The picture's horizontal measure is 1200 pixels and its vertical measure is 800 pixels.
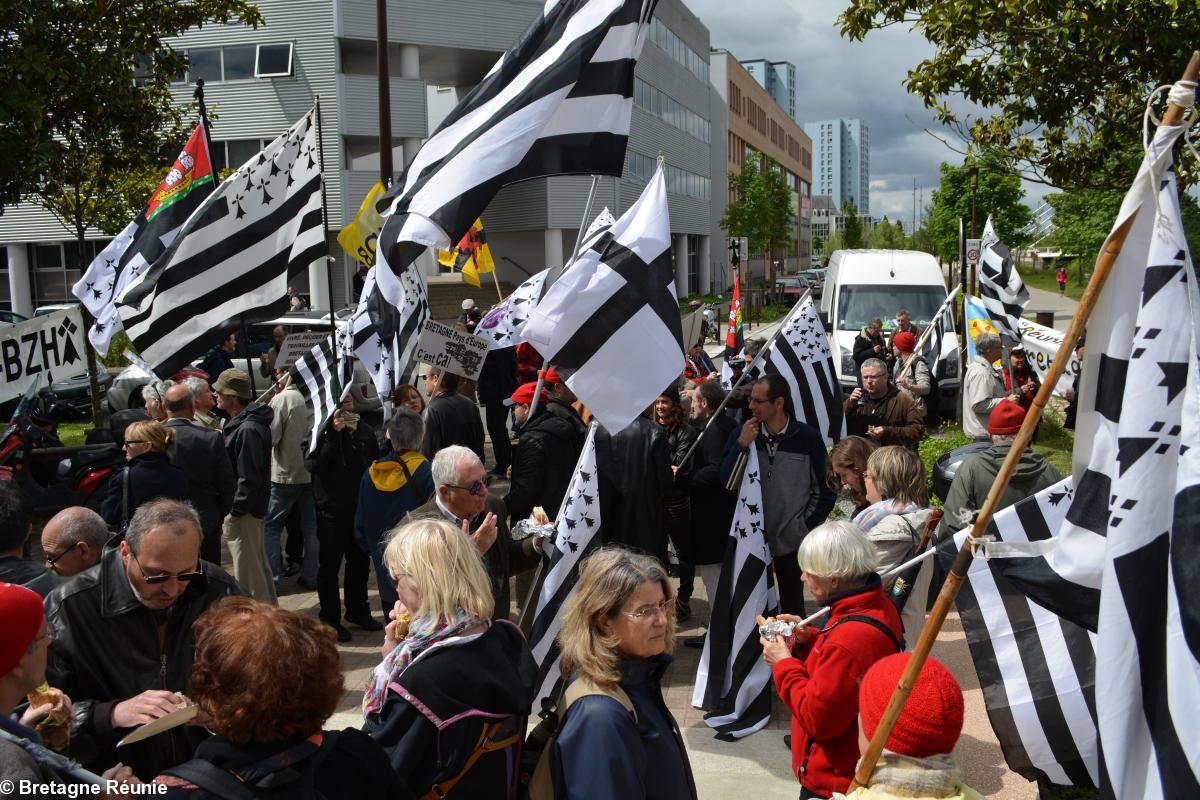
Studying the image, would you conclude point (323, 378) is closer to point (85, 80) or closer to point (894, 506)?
point (894, 506)

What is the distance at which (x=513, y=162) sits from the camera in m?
5.34

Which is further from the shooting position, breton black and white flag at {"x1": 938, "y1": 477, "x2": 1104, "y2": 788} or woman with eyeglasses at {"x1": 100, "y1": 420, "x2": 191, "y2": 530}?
woman with eyeglasses at {"x1": 100, "y1": 420, "x2": 191, "y2": 530}

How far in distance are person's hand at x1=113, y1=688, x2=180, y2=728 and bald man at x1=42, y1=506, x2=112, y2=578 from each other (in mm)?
1374

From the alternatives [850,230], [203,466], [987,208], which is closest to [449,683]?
[203,466]

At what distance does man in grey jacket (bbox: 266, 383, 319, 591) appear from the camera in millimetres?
7809

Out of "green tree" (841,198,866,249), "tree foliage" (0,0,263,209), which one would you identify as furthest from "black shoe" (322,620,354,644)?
"green tree" (841,198,866,249)

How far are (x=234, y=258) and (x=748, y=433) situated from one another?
3796 millimetres

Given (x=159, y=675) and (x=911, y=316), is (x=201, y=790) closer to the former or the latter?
(x=159, y=675)

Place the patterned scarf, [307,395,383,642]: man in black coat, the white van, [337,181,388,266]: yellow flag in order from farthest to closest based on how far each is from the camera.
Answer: the white van < [337,181,388,266]: yellow flag < [307,395,383,642]: man in black coat < the patterned scarf

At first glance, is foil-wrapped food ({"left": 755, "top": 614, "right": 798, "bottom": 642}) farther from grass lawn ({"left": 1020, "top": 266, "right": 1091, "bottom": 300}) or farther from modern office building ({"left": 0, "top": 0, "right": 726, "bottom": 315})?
grass lawn ({"left": 1020, "top": 266, "right": 1091, "bottom": 300})

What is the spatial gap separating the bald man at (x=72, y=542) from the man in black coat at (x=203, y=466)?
2153mm

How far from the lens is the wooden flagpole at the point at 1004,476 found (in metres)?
2.55

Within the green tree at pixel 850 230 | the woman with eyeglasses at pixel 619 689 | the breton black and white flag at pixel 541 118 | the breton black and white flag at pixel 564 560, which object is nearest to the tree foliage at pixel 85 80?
the breton black and white flag at pixel 541 118

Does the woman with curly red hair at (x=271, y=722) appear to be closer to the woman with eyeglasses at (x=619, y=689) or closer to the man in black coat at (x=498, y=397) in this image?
the woman with eyeglasses at (x=619, y=689)
